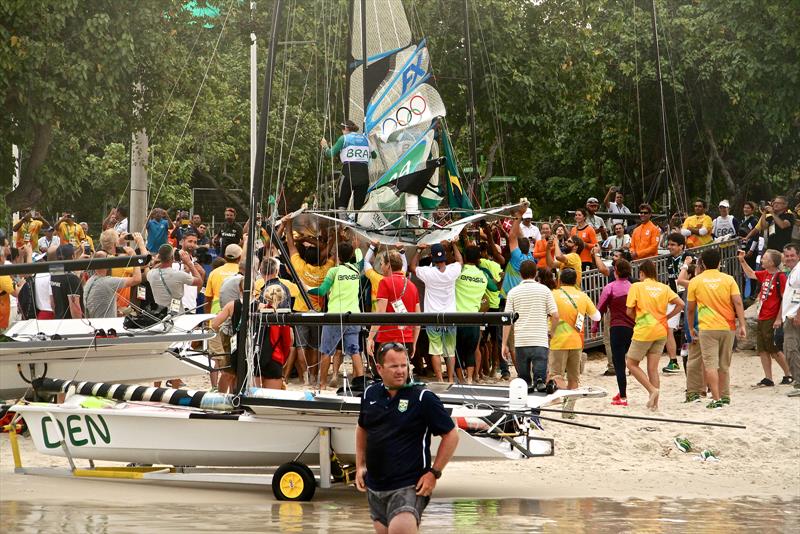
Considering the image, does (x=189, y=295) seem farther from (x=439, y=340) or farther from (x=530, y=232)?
(x=530, y=232)

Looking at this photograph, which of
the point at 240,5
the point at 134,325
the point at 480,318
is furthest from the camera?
the point at 240,5

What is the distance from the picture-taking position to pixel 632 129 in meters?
40.4

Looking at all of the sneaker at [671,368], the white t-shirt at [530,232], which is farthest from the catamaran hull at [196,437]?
the white t-shirt at [530,232]

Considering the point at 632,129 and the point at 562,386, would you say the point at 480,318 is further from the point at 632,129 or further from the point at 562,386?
the point at 632,129

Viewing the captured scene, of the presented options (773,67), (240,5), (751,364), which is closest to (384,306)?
(751,364)

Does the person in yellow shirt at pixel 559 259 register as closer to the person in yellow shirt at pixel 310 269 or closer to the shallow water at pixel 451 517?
the person in yellow shirt at pixel 310 269

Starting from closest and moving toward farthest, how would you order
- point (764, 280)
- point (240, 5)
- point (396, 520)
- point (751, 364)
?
point (396, 520)
point (764, 280)
point (751, 364)
point (240, 5)

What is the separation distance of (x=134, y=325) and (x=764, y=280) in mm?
7913

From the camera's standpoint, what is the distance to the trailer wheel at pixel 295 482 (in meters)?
11.9

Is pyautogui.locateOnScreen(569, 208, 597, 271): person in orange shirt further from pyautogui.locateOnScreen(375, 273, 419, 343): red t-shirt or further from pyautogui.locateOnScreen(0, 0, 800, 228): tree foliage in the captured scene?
pyautogui.locateOnScreen(375, 273, 419, 343): red t-shirt

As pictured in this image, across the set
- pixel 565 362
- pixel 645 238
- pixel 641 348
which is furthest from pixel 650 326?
pixel 645 238

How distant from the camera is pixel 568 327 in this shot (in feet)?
52.2

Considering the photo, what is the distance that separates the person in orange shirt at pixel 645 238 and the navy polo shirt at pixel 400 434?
1412 cm

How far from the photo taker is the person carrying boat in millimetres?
17938
